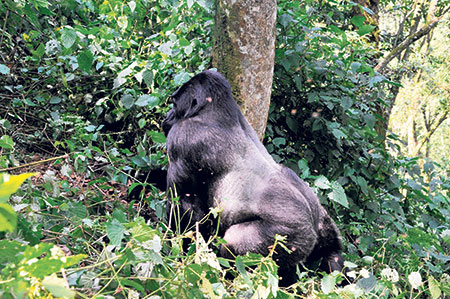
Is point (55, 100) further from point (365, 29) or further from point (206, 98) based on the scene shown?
point (365, 29)

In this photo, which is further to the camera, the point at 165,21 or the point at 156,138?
the point at 165,21

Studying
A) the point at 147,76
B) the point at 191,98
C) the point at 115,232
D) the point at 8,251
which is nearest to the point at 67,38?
the point at 147,76

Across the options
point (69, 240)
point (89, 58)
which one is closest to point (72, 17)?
point (89, 58)

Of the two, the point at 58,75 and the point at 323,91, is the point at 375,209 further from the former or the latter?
the point at 58,75

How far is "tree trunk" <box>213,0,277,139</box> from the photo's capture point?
271cm

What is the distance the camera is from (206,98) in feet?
8.28

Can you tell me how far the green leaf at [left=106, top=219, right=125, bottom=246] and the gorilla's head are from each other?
1216 mm

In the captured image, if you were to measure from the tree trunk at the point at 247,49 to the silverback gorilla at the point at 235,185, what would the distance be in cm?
20

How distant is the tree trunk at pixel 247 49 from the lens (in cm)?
271

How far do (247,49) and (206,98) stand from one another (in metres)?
0.42

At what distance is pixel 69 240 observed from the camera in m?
2.05

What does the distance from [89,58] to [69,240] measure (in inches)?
49.5

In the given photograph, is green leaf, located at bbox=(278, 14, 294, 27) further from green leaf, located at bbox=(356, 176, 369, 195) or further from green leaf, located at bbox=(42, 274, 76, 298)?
green leaf, located at bbox=(42, 274, 76, 298)

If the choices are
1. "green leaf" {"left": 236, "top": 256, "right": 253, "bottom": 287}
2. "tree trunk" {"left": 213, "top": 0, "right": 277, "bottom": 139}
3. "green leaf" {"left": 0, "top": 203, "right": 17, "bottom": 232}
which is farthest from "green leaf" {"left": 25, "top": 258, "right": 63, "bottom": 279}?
"tree trunk" {"left": 213, "top": 0, "right": 277, "bottom": 139}
